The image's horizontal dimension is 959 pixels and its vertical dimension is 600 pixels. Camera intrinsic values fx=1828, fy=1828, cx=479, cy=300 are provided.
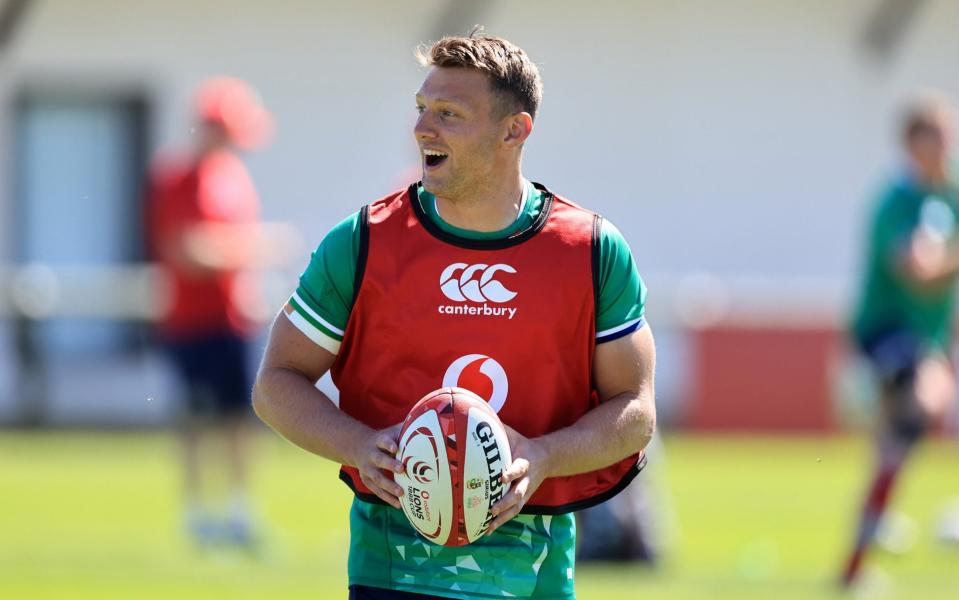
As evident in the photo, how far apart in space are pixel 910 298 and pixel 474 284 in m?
5.67

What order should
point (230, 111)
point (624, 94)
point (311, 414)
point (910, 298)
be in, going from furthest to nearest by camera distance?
point (624, 94)
point (230, 111)
point (910, 298)
point (311, 414)

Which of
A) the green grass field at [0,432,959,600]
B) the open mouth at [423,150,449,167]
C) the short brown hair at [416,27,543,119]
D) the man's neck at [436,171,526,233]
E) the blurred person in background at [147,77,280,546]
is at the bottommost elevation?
the green grass field at [0,432,959,600]

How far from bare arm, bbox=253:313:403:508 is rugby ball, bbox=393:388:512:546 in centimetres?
4

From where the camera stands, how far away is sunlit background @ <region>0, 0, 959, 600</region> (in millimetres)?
20281

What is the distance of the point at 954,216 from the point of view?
9852 millimetres

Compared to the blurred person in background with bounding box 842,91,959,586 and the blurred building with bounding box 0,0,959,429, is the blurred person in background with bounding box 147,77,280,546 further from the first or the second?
the blurred building with bounding box 0,0,959,429

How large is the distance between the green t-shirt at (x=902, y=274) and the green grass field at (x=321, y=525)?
1.37m

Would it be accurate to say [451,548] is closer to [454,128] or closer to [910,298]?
[454,128]

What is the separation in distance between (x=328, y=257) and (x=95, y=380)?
1716 centimetres

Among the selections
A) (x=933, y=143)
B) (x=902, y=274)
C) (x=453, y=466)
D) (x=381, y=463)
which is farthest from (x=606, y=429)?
(x=933, y=143)

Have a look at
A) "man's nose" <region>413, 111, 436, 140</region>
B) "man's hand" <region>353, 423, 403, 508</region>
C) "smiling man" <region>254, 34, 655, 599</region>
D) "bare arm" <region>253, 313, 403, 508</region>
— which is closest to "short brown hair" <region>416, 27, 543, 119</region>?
"smiling man" <region>254, 34, 655, 599</region>

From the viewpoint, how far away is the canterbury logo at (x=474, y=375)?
465 cm

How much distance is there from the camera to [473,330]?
464cm

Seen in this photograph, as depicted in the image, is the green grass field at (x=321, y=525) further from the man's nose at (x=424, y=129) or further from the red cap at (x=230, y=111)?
the man's nose at (x=424, y=129)
